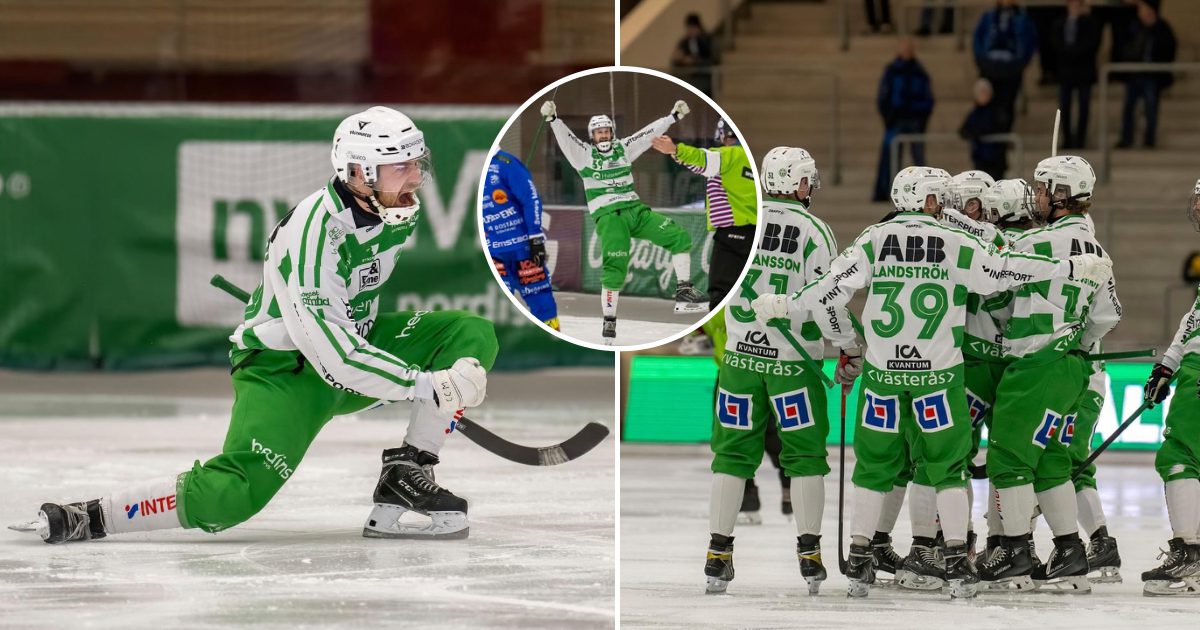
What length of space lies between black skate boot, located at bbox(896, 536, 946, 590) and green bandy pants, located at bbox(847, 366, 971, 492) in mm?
254

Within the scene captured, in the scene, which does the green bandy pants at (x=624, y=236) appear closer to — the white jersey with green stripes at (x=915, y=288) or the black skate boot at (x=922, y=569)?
the white jersey with green stripes at (x=915, y=288)

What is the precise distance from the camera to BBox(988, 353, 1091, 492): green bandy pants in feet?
20.9

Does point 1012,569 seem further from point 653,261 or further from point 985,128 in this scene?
point 985,128

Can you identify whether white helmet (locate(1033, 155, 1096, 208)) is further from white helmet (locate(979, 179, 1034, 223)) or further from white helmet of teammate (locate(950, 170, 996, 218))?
white helmet of teammate (locate(950, 170, 996, 218))

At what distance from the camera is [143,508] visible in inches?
241

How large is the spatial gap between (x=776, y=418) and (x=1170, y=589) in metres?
1.63

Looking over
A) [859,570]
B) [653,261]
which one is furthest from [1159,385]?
[653,261]

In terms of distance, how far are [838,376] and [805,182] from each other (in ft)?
2.52

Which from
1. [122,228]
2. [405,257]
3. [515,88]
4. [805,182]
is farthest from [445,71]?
[805,182]

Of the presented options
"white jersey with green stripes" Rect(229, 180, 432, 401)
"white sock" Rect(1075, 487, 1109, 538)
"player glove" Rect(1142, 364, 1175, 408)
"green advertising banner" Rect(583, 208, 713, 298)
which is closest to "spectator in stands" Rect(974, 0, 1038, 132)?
"player glove" Rect(1142, 364, 1175, 408)

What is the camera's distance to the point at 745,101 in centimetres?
1476

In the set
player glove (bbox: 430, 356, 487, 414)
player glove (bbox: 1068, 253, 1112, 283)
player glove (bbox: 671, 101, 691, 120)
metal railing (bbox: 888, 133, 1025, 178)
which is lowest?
player glove (bbox: 430, 356, 487, 414)

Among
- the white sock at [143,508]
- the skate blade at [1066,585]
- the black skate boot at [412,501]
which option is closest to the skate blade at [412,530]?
the black skate boot at [412,501]

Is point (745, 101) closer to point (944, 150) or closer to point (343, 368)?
point (944, 150)
